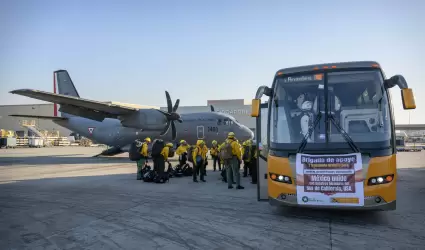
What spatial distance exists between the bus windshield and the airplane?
15.1m

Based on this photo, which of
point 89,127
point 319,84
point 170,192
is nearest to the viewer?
point 319,84

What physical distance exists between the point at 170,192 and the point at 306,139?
5.60 m

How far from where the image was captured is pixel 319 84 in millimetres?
6902

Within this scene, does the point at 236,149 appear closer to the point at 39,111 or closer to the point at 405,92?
the point at 405,92

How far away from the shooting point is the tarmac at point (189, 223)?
523 centimetres

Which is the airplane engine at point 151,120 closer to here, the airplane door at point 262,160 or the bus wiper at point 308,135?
the airplane door at point 262,160

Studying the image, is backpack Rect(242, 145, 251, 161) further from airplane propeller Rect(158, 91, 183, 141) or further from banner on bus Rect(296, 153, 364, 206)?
airplane propeller Rect(158, 91, 183, 141)

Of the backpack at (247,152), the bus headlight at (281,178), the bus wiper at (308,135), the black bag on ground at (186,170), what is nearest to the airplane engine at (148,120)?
the black bag on ground at (186,170)

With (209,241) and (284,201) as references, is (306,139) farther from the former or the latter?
(209,241)

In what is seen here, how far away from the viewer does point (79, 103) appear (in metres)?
19.8

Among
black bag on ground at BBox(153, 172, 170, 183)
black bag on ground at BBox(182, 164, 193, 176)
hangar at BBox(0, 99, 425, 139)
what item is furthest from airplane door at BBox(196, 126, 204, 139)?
hangar at BBox(0, 99, 425, 139)

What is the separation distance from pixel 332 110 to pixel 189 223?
12.8ft

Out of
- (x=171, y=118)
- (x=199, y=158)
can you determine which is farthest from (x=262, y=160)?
(x=171, y=118)

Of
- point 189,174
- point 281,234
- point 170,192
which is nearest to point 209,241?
point 281,234
